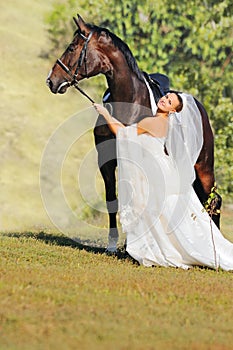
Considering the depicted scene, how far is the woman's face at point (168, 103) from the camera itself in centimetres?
1068

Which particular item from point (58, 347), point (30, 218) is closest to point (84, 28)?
point (58, 347)

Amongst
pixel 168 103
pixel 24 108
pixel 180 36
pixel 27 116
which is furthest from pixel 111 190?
pixel 24 108

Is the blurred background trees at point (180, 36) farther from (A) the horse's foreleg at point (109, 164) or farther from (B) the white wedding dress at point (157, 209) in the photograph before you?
(B) the white wedding dress at point (157, 209)

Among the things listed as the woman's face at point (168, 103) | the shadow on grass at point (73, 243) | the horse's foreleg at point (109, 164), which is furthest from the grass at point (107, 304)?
the woman's face at point (168, 103)

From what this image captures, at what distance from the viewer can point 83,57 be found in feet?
36.3

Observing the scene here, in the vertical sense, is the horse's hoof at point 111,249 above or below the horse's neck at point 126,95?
below

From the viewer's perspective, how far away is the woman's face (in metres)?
10.7

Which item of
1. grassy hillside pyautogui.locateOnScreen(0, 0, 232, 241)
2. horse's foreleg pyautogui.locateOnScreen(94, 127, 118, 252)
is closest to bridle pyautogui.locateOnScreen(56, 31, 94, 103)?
horse's foreleg pyautogui.locateOnScreen(94, 127, 118, 252)

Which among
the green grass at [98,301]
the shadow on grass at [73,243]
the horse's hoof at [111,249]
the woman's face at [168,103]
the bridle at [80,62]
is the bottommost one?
the shadow on grass at [73,243]

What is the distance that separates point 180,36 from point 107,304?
78.2 feet

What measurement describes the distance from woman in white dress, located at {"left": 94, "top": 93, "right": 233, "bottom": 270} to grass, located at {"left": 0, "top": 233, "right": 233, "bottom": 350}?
11.6 inches

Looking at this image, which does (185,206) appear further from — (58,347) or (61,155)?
(61,155)

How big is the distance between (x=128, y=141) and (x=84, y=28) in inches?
71.0

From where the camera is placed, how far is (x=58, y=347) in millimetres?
6078
